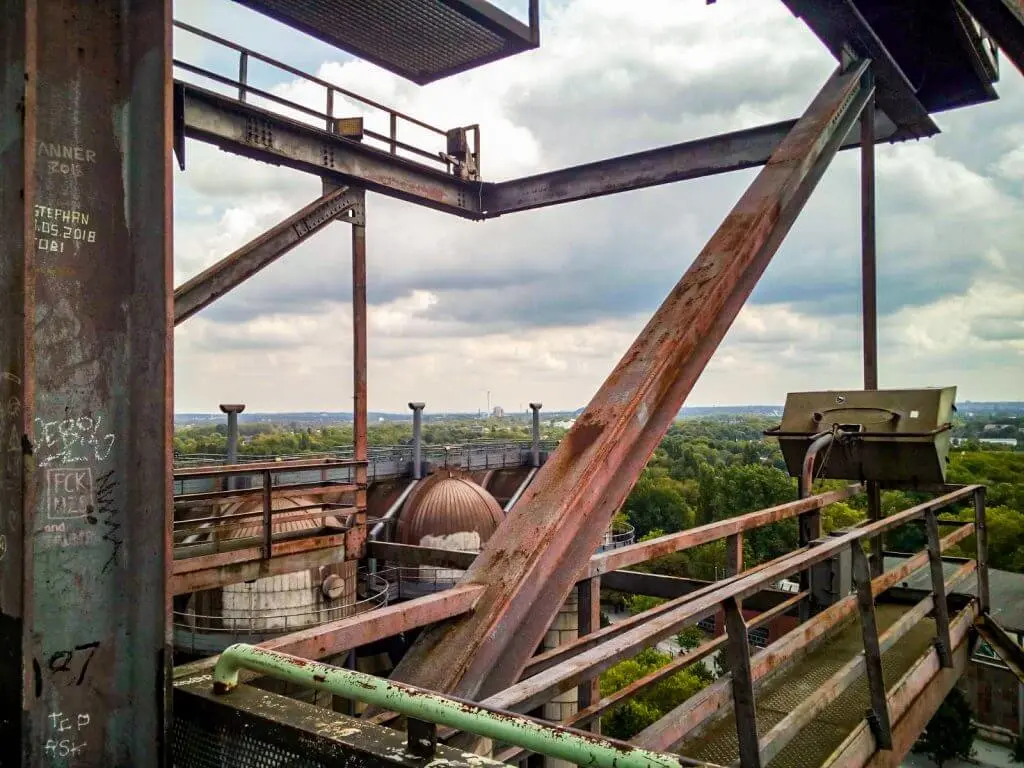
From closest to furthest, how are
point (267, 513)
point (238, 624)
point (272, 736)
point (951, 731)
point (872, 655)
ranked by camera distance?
1. point (272, 736)
2. point (872, 655)
3. point (267, 513)
4. point (238, 624)
5. point (951, 731)

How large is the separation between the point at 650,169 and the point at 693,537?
17.3 ft

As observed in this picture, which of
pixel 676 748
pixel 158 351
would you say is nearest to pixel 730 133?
pixel 676 748

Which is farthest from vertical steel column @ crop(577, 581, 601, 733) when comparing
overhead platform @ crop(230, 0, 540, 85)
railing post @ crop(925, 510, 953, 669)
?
overhead platform @ crop(230, 0, 540, 85)

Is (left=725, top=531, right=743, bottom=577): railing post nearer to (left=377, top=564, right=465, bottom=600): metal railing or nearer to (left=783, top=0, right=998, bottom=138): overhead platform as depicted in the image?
(left=783, top=0, right=998, bottom=138): overhead platform

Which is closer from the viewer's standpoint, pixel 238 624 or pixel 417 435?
pixel 238 624

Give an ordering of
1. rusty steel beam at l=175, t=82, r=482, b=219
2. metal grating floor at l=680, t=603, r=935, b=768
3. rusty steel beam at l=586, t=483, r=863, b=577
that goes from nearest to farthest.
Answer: metal grating floor at l=680, t=603, r=935, b=768, rusty steel beam at l=586, t=483, r=863, b=577, rusty steel beam at l=175, t=82, r=482, b=219

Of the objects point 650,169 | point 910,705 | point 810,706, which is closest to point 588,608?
point 810,706

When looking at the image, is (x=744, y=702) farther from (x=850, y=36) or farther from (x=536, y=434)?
(x=536, y=434)

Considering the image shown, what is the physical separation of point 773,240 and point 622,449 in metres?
1.75

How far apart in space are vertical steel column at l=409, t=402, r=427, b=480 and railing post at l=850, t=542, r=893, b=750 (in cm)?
1763

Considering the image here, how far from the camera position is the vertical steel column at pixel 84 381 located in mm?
2002

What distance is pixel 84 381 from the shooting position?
211 cm

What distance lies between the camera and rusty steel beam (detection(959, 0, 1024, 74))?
4.59m

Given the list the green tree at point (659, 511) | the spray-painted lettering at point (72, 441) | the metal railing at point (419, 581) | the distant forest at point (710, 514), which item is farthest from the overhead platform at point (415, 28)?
the green tree at point (659, 511)
